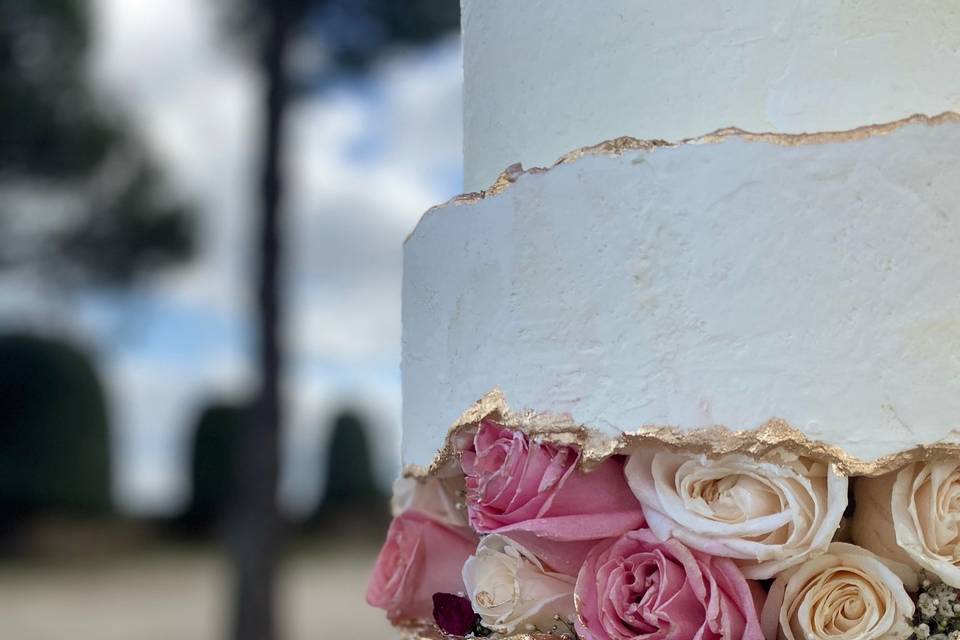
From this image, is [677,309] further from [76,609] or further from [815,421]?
[76,609]

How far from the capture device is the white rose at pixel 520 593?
108 cm

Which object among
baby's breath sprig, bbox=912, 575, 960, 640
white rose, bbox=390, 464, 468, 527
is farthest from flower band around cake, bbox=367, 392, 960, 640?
white rose, bbox=390, 464, 468, 527

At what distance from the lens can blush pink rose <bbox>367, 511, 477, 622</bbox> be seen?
4.26 feet

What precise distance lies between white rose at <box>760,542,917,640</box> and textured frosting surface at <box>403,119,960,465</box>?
12 cm

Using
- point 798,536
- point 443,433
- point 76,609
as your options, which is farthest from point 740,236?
point 76,609

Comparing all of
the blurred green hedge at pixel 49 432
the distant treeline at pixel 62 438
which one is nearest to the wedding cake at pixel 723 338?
the distant treeline at pixel 62 438

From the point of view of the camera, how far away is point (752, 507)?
95 centimetres

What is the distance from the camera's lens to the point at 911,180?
95cm

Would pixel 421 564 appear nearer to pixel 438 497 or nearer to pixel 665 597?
pixel 438 497

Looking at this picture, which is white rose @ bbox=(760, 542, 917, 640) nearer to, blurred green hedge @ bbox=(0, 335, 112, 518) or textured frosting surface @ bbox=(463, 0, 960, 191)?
textured frosting surface @ bbox=(463, 0, 960, 191)

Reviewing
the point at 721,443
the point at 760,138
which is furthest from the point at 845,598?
the point at 760,138

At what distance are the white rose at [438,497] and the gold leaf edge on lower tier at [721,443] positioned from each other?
243mm

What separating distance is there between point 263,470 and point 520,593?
447cm

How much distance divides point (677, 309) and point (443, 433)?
0.35 metres
